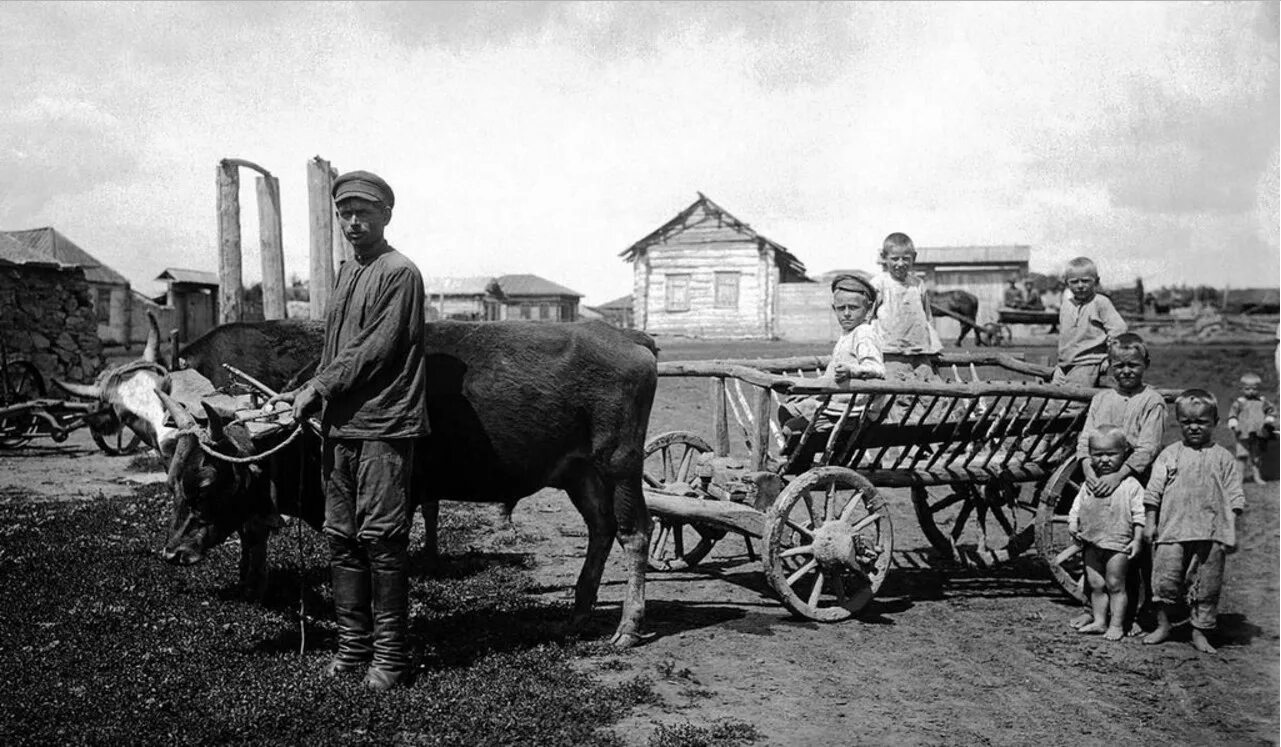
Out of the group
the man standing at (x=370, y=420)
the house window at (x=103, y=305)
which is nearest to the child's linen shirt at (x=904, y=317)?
the man standing at (x=370, y=420)

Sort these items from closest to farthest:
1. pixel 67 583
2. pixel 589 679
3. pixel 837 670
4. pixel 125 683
Result: pixel 125 683, pixel 589 679, pixel 837 670, pixel 67 583

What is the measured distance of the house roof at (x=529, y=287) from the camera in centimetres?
5644

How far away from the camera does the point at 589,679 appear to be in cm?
497

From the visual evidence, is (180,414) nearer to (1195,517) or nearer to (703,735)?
(703,735)

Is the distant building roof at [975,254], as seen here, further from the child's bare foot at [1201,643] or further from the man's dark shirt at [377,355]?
the man's dark shirt at [377,355]

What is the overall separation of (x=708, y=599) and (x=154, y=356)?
5.07 metres

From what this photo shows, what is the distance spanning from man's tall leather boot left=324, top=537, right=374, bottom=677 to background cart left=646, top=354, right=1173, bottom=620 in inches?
91.0

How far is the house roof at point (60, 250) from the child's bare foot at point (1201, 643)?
58.8ft

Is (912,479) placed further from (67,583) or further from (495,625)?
(67,583)

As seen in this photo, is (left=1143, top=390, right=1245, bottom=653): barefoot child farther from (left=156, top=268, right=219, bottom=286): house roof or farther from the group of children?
(left=156, top=268, right=219, bottom=286): house roof

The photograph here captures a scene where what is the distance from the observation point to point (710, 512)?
253 inches

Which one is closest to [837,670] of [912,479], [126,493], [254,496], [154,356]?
[912,479]

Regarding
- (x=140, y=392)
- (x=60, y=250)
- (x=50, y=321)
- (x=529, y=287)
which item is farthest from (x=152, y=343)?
(x=529, y=287)

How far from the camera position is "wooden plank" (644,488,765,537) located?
20.7 ft
